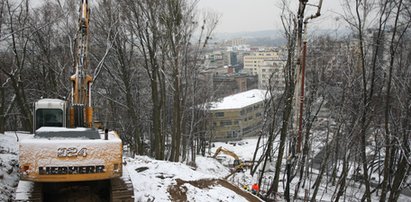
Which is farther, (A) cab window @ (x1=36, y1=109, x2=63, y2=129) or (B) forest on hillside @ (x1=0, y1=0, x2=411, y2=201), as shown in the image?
(B) forest on hillside @ (x1=0, y1=0, x2=411, y2=201)

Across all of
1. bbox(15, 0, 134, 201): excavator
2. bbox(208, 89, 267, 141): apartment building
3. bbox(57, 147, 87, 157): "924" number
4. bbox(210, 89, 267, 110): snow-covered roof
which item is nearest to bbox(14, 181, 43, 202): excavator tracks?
bbox(15, 0, 134, 201): excavator

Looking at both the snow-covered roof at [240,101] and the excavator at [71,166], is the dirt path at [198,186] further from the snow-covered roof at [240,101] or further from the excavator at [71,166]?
the snow-covered roof at [240,101]

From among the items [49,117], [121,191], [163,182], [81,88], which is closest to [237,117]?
[163,182]

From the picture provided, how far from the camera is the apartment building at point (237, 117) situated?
198 ft

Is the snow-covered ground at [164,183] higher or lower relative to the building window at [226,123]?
higher

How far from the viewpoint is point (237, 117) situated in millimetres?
60562

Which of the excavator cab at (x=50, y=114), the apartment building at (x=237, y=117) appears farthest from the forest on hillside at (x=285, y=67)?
the apartment building at (x=237, y=117)

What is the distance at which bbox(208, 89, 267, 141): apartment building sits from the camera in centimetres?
6022

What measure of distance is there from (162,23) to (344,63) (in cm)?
863

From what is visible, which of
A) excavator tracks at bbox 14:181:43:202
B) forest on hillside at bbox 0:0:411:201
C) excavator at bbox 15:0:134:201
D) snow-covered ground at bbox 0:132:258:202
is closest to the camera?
excavator at bbox 15:0:134:201

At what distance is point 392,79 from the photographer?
43.5 feet

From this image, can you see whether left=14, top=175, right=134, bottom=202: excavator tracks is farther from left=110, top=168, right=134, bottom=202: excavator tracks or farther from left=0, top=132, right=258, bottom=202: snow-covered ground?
left=0, top=132, right=258, bottom=202: snow-covered ground

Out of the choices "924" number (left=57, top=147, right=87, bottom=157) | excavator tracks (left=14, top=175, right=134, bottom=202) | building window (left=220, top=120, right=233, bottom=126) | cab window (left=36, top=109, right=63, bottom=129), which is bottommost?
building window (left=220, top=120, right=233, bottom=126)

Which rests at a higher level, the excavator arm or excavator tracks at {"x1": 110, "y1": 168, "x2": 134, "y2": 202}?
the excavator arm
